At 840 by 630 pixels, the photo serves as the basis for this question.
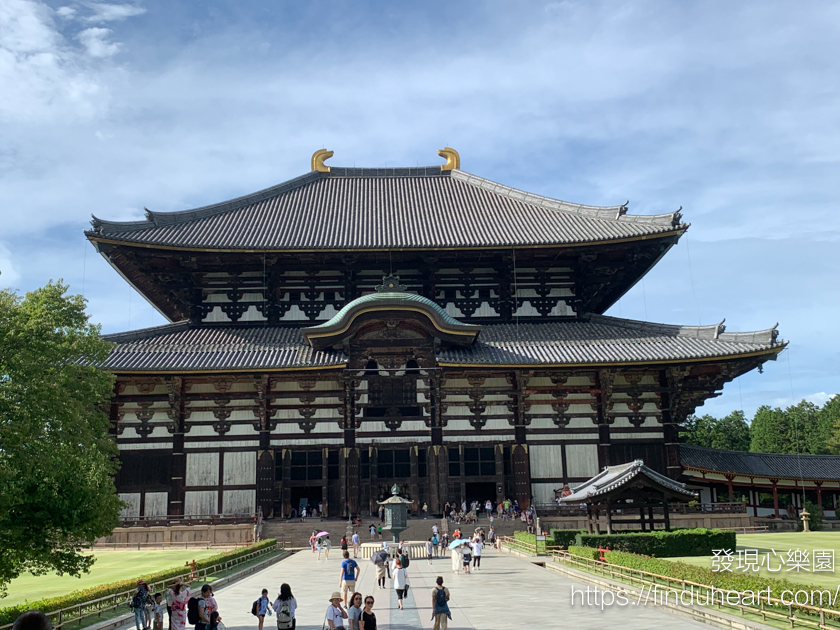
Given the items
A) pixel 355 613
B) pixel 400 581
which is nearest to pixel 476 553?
pixel 400 581

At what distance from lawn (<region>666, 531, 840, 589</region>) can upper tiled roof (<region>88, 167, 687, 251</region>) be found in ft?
53.9

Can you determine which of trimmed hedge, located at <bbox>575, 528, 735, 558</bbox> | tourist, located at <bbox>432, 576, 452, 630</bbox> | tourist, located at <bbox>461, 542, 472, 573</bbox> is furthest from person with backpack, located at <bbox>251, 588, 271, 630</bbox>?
trimmed hedge, located at <bbox>575, 528, 735, 558</bbox>

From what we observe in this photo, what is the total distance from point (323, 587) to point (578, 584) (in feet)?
24.4

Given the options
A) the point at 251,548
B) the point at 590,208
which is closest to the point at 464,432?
the point at 251,548

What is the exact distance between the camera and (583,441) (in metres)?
41.0

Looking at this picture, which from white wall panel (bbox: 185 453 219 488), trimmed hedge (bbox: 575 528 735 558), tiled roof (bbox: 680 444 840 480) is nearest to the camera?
trimmed hedge (bbox: 575 528 735 558)

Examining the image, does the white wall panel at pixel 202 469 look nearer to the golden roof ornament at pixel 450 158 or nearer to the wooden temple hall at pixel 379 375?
the wooden temple hall at pixel 379 375

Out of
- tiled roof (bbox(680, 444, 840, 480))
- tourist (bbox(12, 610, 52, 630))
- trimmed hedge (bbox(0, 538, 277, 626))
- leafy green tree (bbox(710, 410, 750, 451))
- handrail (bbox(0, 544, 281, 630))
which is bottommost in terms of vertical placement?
handrail (bbox(0, 544, 281, 630))

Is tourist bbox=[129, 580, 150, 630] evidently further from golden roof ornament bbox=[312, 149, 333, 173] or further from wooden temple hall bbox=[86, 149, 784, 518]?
golden roof ornament bbox=[312, 149, 333, 173]

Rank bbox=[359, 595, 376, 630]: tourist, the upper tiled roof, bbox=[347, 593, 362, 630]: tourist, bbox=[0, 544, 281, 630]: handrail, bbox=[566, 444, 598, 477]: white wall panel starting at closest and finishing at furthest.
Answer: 1. bbox=[359, 595, 376, 630]: tourist
2. bbox=[347, 593, 362, 630]: tourist
3. bbox=[0, 544, 281, 630]: handrail
4. bbox=[566, 444, 598, 477]: white wall panel
5. the upper tiled roof

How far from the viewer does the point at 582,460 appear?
134 ft

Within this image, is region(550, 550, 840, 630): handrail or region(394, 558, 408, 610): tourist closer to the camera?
Answer: region(550, 550, 840, 630): handrail

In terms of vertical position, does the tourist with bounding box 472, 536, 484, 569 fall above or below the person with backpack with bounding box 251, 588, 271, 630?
below

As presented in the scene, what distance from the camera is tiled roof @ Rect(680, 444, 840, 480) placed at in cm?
5103
